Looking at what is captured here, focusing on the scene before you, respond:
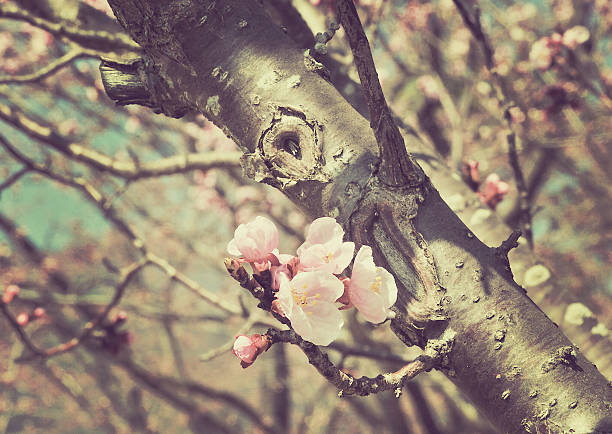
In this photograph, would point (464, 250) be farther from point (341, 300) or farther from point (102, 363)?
point (102, 363)

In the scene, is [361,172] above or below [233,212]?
below

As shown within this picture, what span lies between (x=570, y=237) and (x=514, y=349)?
4783 mm

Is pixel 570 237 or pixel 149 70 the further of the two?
pixel 570 237

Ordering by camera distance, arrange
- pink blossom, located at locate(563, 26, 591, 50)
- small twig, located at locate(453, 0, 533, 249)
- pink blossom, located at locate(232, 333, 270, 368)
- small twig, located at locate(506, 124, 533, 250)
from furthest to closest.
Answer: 1. pink blossom, located at locate(563, 26, 591, 50)
2. small twig, located at locate(506, 124, 533, 250)
3. small twig, located at locate(453, 0, 533, 249)
4. pink blossom, located at locate(232, 333, 270, 368)

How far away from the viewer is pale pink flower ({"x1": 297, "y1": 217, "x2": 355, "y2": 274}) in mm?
743

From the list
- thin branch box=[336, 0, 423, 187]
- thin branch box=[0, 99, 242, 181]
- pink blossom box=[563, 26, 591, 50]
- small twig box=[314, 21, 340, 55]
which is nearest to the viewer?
thin branch box=[336, 0, 423, 187]

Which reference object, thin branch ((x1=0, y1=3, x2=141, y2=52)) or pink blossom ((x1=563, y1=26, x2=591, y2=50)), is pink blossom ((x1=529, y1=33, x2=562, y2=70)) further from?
thin branch ((x1=0, y1=3, x2=141, y2=52))

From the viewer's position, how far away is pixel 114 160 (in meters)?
1.88

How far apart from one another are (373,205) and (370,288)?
0.15m

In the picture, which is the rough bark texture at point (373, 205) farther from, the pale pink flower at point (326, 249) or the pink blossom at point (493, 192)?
the pink blossom at point (493, 192)

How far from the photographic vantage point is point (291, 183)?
867 mm

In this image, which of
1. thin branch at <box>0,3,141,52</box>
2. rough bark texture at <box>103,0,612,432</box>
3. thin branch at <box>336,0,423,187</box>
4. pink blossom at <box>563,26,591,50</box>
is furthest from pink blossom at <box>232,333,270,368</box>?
pink blossom at <box>563,26,591,50</box>

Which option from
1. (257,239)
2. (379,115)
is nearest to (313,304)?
(257,239)

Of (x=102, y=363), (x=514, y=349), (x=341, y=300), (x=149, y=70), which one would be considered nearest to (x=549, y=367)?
(x=514, y=349)
